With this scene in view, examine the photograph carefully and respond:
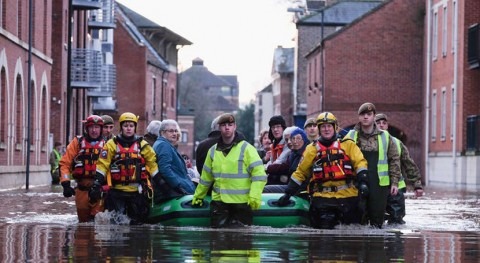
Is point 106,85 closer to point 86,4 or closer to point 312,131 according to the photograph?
point 86,4

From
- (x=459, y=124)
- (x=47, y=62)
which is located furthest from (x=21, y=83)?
(x=459, y=124)

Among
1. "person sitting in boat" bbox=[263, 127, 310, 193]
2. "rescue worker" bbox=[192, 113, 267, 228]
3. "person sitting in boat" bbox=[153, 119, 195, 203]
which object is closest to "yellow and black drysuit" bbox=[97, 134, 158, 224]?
"person sitting in boat" bbox=[153, 119, 195, 203]

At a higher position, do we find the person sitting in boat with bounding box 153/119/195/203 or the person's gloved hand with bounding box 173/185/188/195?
the person sitting in boat with bounding box 153/119/195/203

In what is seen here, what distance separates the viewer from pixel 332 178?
18016 mm

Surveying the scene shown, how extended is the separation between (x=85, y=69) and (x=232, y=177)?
42.8 m

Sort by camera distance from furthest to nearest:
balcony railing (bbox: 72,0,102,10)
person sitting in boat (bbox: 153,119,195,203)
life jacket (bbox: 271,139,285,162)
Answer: balcony railing (bbox: 72,0,102,10) < life jacket (bbox: 271,139,285,162) < person sitting in boat (bbox: 153,119,195,203)

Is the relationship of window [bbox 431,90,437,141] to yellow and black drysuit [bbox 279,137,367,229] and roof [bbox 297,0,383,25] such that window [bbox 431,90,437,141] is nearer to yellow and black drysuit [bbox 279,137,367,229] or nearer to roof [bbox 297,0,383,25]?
roof [bbox 297,0,383,25]

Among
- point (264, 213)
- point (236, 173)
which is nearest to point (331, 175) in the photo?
point (236, 173)

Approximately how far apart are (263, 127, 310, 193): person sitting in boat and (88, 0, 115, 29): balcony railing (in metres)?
47.9

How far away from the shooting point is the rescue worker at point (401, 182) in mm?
19219

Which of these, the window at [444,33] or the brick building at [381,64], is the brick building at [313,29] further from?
the window at [444,33]

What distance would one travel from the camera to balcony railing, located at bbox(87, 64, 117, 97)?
66.7 m

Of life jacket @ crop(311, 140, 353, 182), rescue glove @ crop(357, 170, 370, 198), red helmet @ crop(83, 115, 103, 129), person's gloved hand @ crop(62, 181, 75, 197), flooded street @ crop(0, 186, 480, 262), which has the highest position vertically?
red helmet @ crop(83, 115, 103, 129)

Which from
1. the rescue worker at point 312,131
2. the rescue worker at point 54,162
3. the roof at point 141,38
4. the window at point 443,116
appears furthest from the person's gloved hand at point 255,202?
the roof at point 141,38
